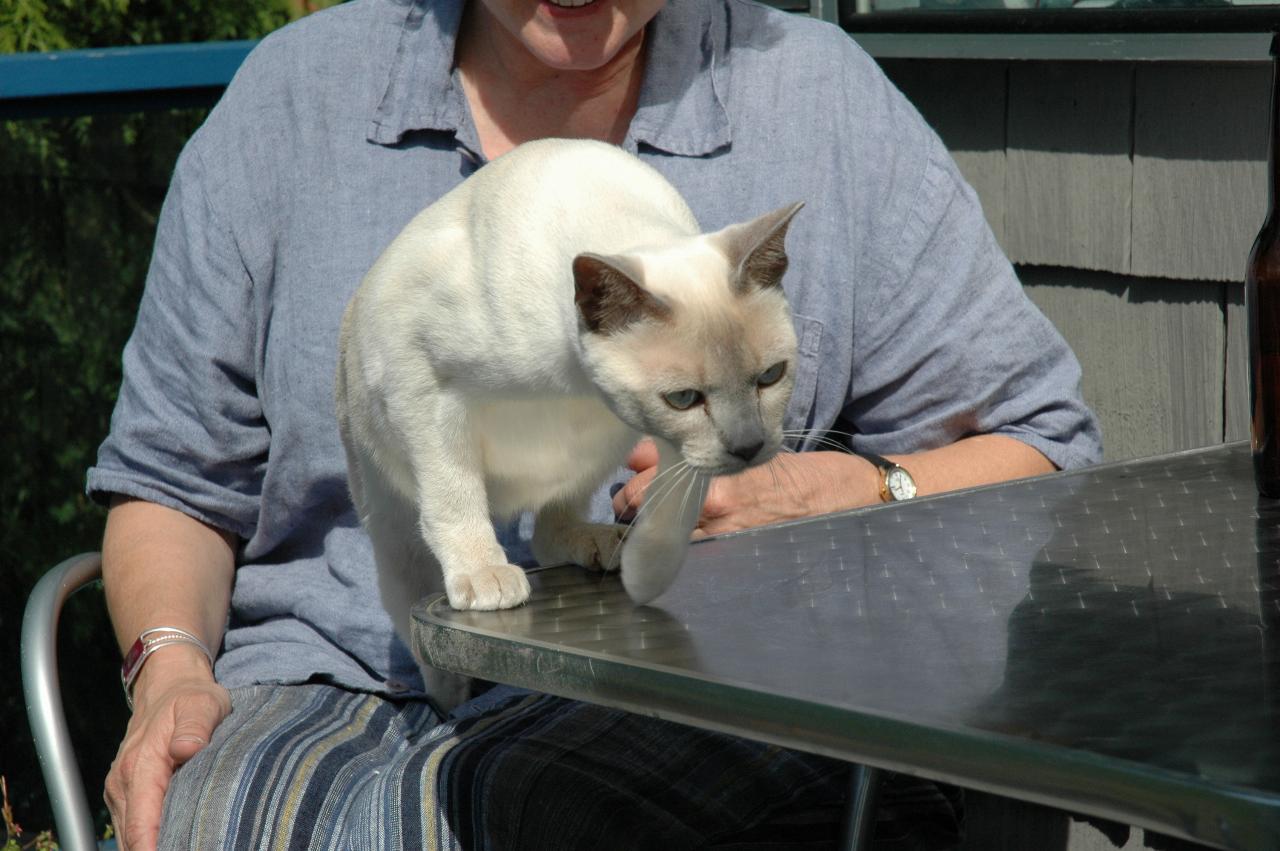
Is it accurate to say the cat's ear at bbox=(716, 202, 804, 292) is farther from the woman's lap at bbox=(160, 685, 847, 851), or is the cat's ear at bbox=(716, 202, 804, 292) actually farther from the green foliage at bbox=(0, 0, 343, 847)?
the green foliage at bbox=(0, 0, 343, 847)

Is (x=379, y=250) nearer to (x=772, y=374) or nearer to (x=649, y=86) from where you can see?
(x=649, y=86)

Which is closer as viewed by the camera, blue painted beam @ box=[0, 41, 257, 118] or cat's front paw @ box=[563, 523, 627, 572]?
cat's front paw @ box=[563, 523, 627, 572]

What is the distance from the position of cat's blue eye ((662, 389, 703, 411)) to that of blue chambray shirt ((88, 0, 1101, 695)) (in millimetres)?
664

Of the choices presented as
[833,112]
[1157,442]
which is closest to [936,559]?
[833,112]

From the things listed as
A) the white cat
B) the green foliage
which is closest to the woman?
the white cat

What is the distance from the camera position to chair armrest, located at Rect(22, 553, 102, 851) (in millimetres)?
1621

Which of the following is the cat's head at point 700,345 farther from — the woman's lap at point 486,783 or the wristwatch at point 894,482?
the wristwatch at point 894,482

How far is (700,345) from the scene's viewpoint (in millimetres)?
1252

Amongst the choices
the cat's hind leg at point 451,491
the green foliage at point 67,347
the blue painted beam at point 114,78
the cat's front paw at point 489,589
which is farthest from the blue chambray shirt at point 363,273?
the green foliage at point 67,347

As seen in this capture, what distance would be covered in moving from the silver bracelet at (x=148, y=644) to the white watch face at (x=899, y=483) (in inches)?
35.4

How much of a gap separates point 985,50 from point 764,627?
1.63 meters

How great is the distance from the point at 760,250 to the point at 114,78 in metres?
2.00

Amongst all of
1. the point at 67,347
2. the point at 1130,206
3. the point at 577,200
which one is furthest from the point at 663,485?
the point at 67,347

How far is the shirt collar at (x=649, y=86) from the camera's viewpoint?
197 cm
